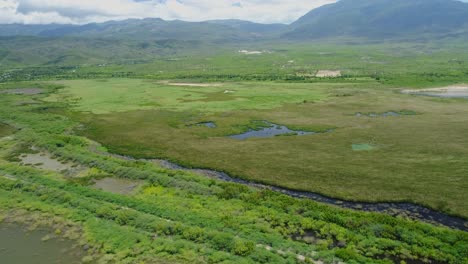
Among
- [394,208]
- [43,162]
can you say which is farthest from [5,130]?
[394,208]

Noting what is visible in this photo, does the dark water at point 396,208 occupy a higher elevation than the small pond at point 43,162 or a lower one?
lower

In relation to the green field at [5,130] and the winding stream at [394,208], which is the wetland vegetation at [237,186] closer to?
the winding stream at [394,208]

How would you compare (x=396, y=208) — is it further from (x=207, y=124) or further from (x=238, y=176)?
(x=207, y=124)

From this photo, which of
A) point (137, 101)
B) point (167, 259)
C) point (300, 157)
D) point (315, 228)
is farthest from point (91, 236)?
point (137, 101)

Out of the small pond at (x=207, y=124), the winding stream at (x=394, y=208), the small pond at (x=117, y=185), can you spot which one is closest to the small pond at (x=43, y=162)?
the small pond at (x=117, y=185)

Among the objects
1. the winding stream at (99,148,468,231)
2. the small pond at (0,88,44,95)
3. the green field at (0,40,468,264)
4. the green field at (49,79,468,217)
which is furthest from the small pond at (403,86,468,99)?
the small pond at (0,88,44,95)

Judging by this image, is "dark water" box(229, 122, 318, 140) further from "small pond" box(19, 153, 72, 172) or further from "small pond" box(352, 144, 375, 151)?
"small pond" box(19, 153, 72, 172)
